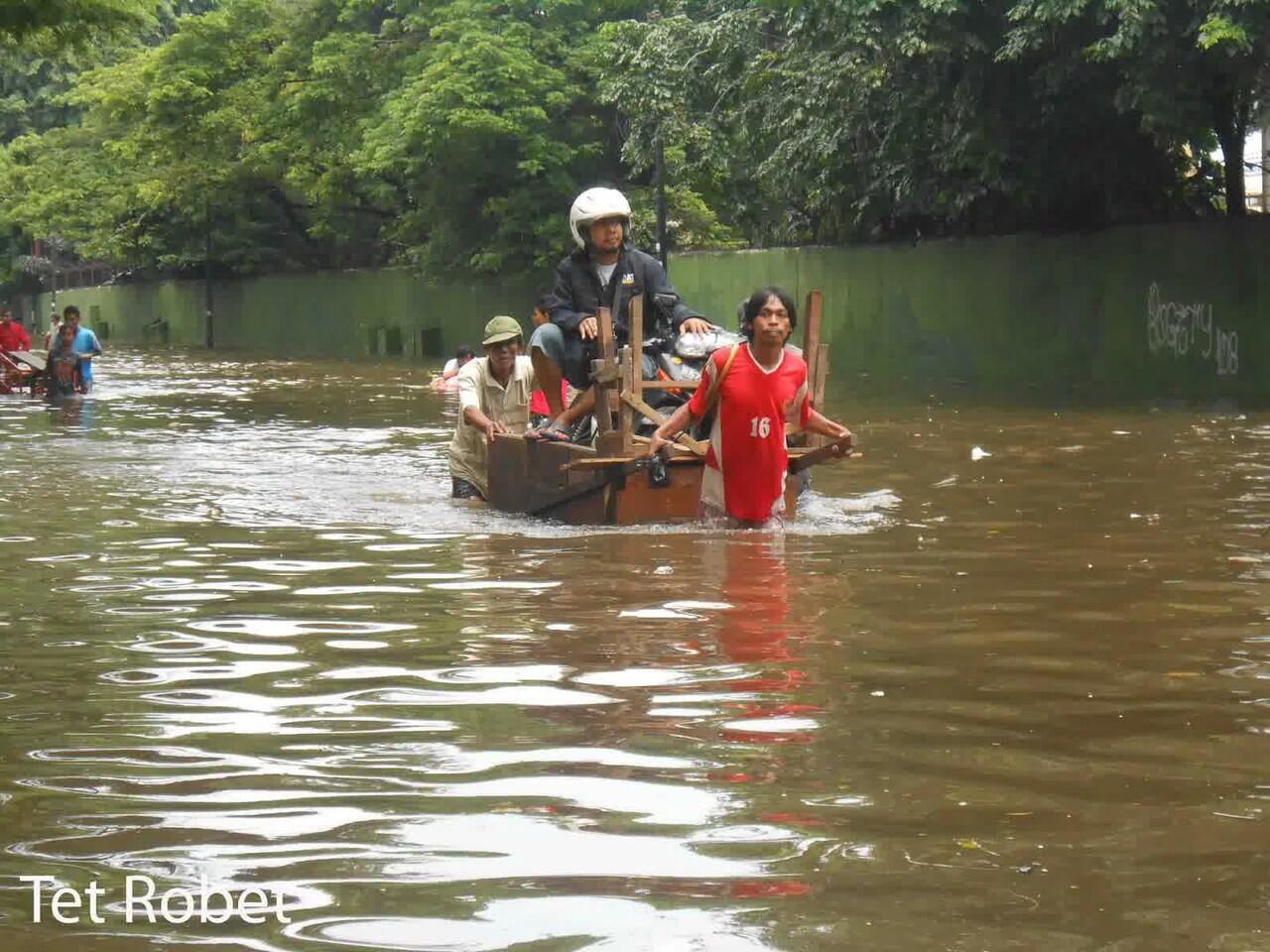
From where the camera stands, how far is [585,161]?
43.9m

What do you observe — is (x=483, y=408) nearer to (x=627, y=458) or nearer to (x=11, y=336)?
(x=627, y=458)

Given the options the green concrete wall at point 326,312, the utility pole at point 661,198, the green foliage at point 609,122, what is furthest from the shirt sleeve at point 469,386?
the green concrete wall at point 326,312

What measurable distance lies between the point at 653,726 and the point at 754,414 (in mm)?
4770

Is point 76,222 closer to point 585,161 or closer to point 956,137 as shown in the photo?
point 585,161

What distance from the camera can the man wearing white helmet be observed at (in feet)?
41.1

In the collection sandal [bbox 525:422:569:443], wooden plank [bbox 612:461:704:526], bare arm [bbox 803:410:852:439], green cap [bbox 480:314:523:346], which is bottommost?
wooden plank [bbox 612:461:704:526]

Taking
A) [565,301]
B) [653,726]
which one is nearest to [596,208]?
[565,301]

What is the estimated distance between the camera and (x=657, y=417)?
1184 cm

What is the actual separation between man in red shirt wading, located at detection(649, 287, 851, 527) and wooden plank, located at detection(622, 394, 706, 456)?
0.39 meters

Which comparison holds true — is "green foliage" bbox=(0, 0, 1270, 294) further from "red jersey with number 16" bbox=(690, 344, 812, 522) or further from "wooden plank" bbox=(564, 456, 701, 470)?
"red jersey with number 16" bbox=(690, 344, 812, 522)

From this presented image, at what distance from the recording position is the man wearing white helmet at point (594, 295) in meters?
12.5

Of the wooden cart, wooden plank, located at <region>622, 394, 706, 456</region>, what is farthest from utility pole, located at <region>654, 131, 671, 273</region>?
wooden plank, located at <region>622, 394, 706, 456</region>

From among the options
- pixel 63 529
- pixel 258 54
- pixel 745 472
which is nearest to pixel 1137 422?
pixel 745 472

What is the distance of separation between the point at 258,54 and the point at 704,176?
55.8 feet
